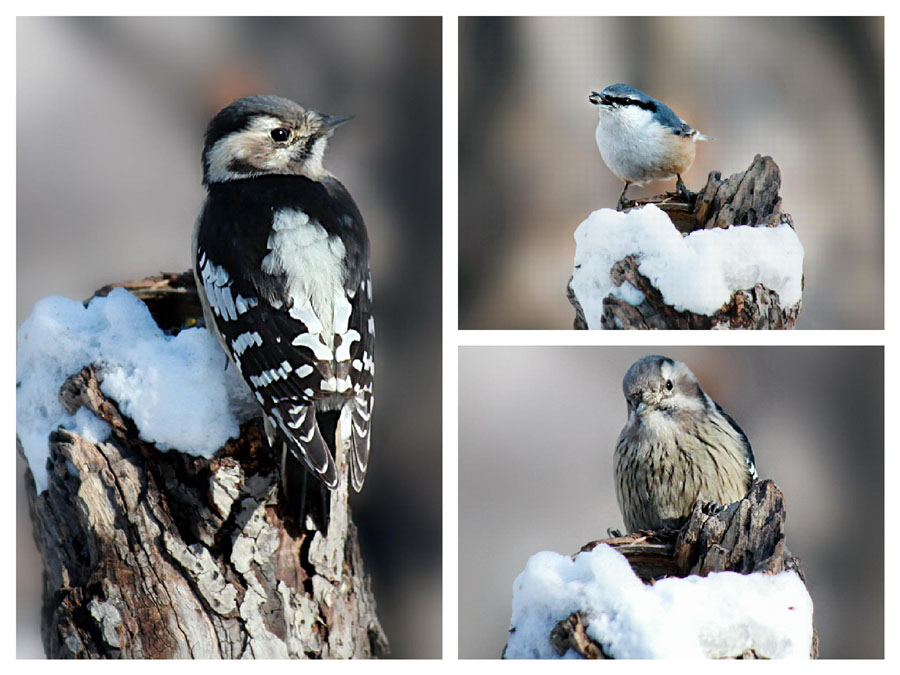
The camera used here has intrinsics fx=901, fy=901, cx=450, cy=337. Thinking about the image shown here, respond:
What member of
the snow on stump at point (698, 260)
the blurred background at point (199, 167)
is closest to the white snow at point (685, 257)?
the snow on stump at point (698, 260)

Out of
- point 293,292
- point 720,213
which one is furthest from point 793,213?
point 293,292

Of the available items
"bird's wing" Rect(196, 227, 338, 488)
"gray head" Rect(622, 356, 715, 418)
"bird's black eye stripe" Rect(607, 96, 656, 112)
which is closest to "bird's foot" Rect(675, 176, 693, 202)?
"bird's black eye stripe" Rect(607, 96, 656, 112)

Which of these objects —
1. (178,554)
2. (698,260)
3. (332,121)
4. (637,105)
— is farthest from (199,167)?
(698,260)

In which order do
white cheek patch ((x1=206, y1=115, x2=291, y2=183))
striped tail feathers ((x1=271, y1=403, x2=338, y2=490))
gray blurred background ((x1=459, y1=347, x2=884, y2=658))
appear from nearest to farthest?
striped tail feathers ((x1=271, y1=403, x2=338, y2=490)) < white cheek patch ((x1=206, y1=115, x2=291, y2=183)) < gray blurred background ((x1=459, y1=347, x2=884, y2=658))

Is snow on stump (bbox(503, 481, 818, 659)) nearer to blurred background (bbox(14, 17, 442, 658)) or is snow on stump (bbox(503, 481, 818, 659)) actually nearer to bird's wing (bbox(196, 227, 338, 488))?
blurred background (bbox(14, 17, 442, 658))

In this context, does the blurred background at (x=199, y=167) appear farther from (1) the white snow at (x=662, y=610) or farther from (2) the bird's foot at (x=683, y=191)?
(2) the bird's foot at (x=683, y=191)

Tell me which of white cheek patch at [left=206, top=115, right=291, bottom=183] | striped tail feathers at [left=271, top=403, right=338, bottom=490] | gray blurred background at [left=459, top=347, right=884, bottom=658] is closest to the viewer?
striped tail feathers at [left=271, top=403, right=338, bottom=490]

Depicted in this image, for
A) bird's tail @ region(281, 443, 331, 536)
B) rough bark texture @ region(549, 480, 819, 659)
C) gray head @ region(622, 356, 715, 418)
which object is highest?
gray head @ region(622, 356, 715, 418)
